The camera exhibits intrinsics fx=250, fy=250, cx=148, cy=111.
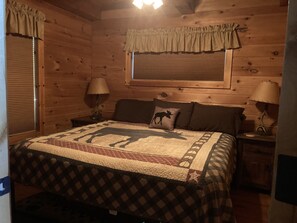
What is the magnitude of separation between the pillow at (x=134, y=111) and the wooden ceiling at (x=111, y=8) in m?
1.37

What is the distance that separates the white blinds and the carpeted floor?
0.98 meters

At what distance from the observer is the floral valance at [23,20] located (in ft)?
9.09

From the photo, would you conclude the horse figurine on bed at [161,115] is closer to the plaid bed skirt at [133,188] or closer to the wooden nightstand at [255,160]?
the wooden nightstand at [255,160]

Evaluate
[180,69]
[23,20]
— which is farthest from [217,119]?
[23,20]

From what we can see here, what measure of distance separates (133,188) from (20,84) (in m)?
2.13

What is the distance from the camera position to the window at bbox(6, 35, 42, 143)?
2.90 meters

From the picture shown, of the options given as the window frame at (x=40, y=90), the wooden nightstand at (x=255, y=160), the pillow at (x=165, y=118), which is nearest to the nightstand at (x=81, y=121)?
the window frame at (x=40, y=90)

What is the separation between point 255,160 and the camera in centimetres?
291

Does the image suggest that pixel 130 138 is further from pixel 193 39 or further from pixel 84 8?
pixel 84 8

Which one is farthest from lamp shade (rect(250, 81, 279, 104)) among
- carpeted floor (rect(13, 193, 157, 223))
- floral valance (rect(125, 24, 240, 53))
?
carpeted floor (rect(13, 193, 157, 223))

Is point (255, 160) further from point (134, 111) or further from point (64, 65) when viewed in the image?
point (64, 65)

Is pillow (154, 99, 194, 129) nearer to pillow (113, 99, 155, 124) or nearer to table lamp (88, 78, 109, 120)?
pillow (113, 99, 155, 124)

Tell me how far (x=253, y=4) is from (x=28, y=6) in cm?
283

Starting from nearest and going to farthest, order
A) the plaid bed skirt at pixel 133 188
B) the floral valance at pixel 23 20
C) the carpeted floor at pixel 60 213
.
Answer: the plaid bed skirt at pixel 133 188 < the carpeted floor at pixel 60 213 < the floral valance at pixel 23 20
